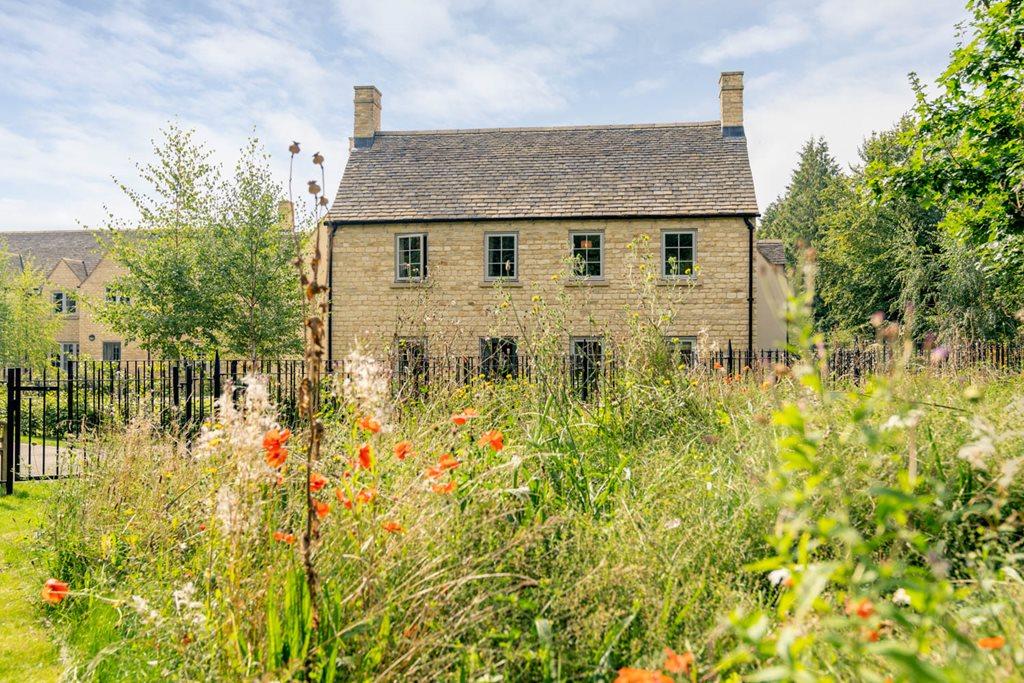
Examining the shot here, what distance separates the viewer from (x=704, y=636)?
2.71 meters

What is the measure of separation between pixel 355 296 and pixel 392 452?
564 inches

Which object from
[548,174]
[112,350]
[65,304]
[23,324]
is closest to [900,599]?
[548,174]

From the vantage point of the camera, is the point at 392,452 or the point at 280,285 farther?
the point at 280,285

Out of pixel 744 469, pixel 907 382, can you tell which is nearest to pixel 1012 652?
pixel 744 469

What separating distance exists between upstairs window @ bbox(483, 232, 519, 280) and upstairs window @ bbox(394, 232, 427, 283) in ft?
5.16

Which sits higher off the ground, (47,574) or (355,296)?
(355,296)

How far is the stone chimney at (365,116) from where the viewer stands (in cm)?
2039

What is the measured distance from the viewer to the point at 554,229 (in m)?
17.9

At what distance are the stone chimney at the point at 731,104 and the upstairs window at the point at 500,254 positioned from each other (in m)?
6.56

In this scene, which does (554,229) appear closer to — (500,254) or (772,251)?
(500,254)

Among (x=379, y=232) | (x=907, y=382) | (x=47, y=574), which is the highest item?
(x=379, y=232)

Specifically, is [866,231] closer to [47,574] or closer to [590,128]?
[590,128]

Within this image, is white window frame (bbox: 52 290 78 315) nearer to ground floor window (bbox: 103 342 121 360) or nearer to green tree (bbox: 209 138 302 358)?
ground floor window (bbox: 103 342 121 360)

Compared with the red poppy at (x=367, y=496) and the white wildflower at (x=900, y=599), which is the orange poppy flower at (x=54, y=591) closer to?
the red poppy at (x=367, y=496)
